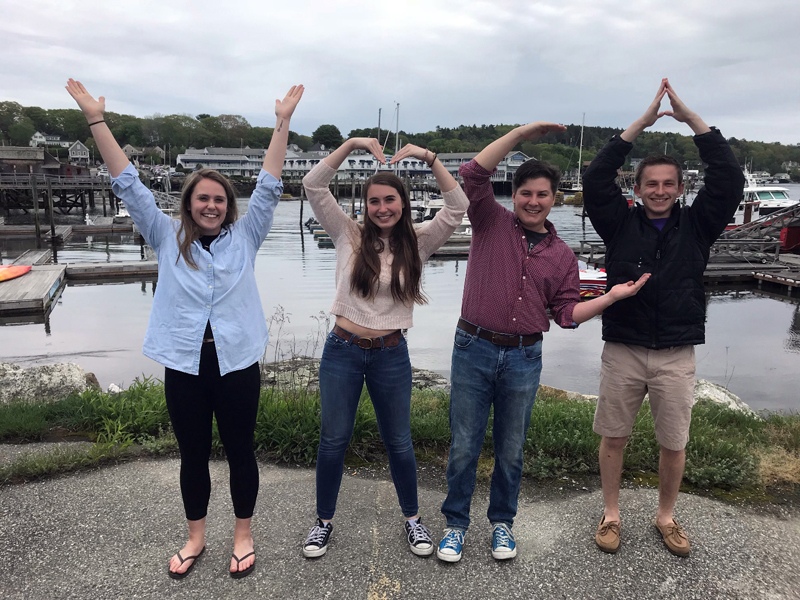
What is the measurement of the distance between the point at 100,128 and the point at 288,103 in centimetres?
99

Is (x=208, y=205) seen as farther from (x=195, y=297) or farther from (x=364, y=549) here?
(x=364, y=549)

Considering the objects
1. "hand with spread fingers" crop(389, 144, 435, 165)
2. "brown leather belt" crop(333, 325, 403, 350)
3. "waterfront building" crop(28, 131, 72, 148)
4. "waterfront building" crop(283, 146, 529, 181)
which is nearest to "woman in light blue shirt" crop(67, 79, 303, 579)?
"brown leather belt" crop(333, 325, 403, 350)

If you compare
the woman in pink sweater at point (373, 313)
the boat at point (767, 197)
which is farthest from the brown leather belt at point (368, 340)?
the boat at point (767, 197)

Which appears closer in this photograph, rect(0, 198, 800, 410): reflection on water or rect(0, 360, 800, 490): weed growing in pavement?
rect(0, 360, 800, 490): weed growing in pavement

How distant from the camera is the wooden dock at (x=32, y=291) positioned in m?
15.2

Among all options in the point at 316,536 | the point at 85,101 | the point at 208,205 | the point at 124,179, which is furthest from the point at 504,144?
the point at 316,536

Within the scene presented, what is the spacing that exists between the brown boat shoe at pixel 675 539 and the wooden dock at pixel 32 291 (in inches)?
677

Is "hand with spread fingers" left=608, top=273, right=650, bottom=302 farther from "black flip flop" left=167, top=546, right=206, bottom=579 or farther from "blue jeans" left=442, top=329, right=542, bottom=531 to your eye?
"black flip flop" left=167, top=546, right=206, bottom=579

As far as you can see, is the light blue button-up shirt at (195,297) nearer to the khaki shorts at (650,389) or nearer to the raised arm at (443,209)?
the raised arm at (443,209)

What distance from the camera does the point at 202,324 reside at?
8.72 feet

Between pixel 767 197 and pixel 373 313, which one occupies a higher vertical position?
pixel 767 197

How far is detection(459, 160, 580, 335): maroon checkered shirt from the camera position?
2.80 metres

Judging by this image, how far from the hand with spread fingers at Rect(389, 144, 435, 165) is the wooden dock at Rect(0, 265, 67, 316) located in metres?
16.2

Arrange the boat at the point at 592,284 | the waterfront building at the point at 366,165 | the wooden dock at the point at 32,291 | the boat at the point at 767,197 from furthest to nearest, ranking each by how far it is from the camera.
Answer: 1. the waterfront building at the point at 366,165
2. the boat at the point at 767,197
3. the boat at the point at 592,284
4. the wooden dock at the point at 32,291
